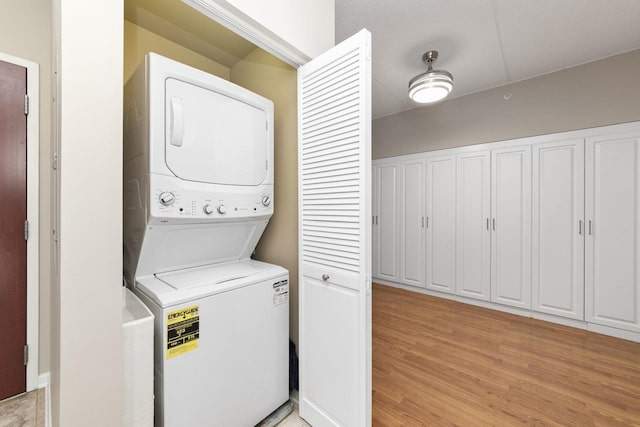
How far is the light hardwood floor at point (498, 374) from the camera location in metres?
1.53

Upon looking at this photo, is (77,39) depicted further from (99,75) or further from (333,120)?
(333,120)

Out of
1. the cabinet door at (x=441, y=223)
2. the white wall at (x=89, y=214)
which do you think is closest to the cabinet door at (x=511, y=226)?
the cabinet door at (x=441, y=223)

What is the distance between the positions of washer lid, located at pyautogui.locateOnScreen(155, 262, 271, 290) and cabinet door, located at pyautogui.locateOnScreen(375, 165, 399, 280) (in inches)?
109

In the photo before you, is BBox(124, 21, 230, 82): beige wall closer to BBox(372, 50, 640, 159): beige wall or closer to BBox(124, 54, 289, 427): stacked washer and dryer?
BBox(124, 54, 289, 427): stacked washer and dryer

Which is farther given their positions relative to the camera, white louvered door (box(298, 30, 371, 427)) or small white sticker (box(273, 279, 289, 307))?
small white sticker (box(273, 279, 289, 307))

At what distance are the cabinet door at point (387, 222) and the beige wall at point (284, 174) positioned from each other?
2.57 metres

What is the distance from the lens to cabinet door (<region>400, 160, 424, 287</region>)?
3648mm

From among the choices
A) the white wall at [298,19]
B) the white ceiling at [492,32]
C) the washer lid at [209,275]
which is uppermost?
the white ceiling at [492,32]

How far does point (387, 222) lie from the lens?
4.02m

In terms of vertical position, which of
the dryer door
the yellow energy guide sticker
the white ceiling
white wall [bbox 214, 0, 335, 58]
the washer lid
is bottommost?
the yellow energy guide sticker

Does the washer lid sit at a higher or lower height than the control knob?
lower

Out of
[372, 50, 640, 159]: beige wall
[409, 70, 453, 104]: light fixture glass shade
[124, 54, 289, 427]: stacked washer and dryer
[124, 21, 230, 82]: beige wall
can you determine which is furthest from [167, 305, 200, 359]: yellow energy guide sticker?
[372, 50, 640, 159]: beige wall

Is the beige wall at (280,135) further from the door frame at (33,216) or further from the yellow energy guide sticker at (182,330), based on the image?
the yellow energy guide sticker at (182,330)

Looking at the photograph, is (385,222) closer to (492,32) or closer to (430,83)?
(430,83)
